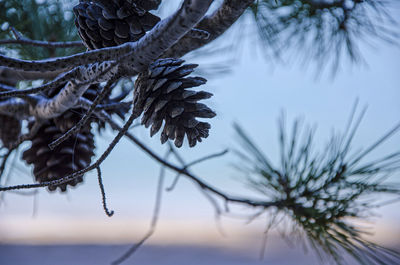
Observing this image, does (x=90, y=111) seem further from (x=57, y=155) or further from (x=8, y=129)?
(x=8, y=129)

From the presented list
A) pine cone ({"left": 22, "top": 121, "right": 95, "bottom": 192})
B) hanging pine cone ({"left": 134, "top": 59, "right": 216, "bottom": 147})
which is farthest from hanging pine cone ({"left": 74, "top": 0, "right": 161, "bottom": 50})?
pine cone ({"left": 22, "top": 121, "right": 95, "bottom": 192})

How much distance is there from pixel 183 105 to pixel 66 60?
0.27 feet

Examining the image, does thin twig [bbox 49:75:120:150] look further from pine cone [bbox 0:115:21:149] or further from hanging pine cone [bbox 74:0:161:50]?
pine cone [bbox 0:115:21:149]

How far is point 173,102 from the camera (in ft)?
0.84

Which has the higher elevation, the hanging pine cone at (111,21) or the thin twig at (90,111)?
the hanging pine cone at (111,21)

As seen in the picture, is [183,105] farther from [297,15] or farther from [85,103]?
[297,15]

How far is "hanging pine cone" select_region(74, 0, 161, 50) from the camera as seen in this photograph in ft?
0.85

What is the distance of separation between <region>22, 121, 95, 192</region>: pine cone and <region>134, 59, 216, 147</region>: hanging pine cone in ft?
0.57

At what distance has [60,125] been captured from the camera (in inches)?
16.1

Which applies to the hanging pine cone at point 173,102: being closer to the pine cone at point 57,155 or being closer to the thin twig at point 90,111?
the thin twig at point 90,111

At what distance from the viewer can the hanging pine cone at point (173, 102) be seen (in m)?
0.25

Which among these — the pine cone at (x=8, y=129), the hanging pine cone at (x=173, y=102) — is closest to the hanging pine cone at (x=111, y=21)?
the hanging pine cone at (x=173, y=102)

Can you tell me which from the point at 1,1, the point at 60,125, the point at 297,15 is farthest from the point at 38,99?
the point at 297,15

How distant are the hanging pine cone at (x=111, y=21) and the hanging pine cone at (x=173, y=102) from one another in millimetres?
34
